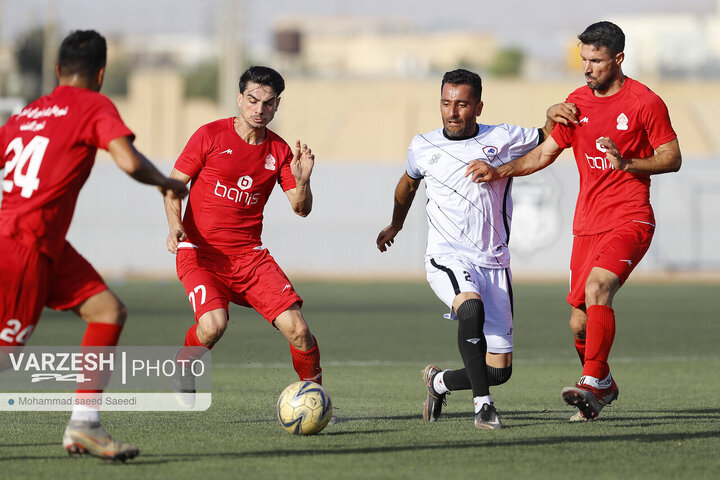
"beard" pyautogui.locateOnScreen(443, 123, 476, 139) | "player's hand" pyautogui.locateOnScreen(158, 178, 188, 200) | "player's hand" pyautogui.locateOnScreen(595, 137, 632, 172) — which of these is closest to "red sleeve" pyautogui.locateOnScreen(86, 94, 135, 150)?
"player's hand" pyautogui.locateOnScreen(158, 178, 188, 200)

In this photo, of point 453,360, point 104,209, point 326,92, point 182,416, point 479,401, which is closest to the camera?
point 479,401

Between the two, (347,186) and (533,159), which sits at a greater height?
(533,159)

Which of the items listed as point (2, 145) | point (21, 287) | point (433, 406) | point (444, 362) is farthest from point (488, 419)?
point (444, 362)

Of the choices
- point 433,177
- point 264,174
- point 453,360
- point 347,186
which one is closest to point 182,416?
point 264,174

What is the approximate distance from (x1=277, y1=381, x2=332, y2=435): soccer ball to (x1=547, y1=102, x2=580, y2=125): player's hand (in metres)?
2.54

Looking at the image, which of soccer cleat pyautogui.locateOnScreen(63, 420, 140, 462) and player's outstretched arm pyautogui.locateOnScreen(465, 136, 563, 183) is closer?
soccer cleat pyautogui.locateOnScreen(63, 420, 140, 462)

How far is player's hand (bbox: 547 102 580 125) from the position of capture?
8.05 m

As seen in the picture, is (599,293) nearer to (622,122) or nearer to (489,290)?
(489,290)

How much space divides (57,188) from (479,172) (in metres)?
2.95

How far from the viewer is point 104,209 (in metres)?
28.7

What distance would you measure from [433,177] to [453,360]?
4.73 metres

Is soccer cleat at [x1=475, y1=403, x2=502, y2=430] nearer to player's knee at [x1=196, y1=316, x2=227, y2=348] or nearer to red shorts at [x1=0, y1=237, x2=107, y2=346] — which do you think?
player's knee at [x1=196, y1=316, x2=227, y2=348]

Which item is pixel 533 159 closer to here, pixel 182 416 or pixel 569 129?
pixel 569 129

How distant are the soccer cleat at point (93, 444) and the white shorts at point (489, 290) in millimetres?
2598
